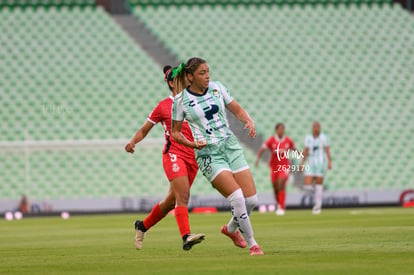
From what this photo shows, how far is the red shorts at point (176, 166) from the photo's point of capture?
10.8 metres

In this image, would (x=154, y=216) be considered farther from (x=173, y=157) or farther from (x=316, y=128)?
(x=316, y=128)

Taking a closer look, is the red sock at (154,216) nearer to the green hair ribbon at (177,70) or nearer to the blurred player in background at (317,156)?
the green hair ribbon at (177,70)

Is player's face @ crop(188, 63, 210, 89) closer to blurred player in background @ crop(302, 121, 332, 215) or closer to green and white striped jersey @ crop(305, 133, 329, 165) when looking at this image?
blurred player in background @ crop(302, 121, 332, 215)

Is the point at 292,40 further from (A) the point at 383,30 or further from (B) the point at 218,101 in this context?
(B) the point at 218,101

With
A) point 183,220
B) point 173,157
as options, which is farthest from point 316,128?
point 183,220

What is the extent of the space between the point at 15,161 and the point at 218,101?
1780cm

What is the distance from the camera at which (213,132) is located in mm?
9992


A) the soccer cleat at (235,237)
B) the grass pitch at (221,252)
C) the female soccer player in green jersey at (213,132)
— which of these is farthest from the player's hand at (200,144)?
the soccer cleat at (235,237)

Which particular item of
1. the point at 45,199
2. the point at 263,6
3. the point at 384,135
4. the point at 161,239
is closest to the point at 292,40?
the point at 263,6

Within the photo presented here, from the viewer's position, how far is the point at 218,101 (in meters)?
10.1

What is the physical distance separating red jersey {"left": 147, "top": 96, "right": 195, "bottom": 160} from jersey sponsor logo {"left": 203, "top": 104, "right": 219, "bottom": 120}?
984 millimetres

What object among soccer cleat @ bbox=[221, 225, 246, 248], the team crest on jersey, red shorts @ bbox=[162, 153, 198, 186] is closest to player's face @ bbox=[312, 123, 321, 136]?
red shorts @ bbox=[162, 153, 198, 186]

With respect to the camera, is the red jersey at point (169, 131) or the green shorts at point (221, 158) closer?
the green shorts at point (221, 158)

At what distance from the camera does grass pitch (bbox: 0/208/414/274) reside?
8.16 m
